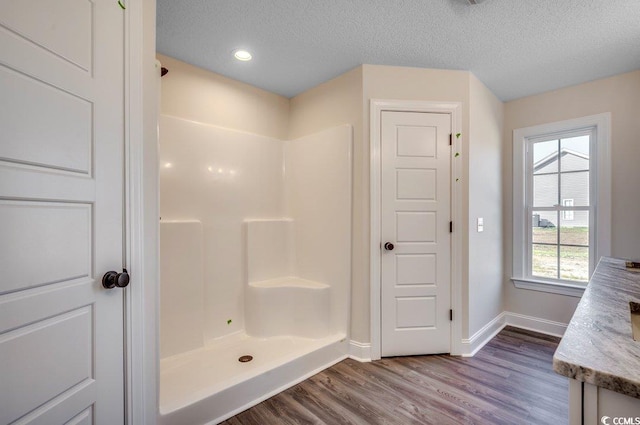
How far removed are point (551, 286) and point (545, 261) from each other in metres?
0.26

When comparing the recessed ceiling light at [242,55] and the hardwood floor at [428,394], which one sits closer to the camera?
the hardwood floor at [428,394]

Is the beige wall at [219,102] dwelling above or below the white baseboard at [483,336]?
above

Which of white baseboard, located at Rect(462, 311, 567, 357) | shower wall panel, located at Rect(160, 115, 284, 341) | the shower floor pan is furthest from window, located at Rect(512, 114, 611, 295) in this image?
shower wall panel, located at Rect(160, 115, 284, 341)

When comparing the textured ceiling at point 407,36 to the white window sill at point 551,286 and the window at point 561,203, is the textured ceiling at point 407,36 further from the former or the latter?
the white window sill at point 551,286

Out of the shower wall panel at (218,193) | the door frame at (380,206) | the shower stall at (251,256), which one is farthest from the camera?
the door frame at (380,206)

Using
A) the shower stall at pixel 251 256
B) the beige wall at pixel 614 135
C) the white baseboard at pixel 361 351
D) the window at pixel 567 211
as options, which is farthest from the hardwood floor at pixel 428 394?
the window at pixel 567 211

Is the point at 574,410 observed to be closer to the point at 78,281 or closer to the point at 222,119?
the point at 78,281

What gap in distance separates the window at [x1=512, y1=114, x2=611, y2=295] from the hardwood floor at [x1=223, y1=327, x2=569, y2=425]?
91 centimetres

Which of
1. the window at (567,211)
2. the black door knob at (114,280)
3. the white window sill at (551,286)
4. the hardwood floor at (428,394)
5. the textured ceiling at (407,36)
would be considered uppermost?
the textured ceiling at (407,36)

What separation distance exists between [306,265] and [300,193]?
2.33 ft

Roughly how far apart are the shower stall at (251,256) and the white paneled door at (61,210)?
100 cm

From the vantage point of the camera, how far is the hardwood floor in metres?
1.71

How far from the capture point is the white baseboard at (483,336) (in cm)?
246

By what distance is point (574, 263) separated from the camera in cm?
285
